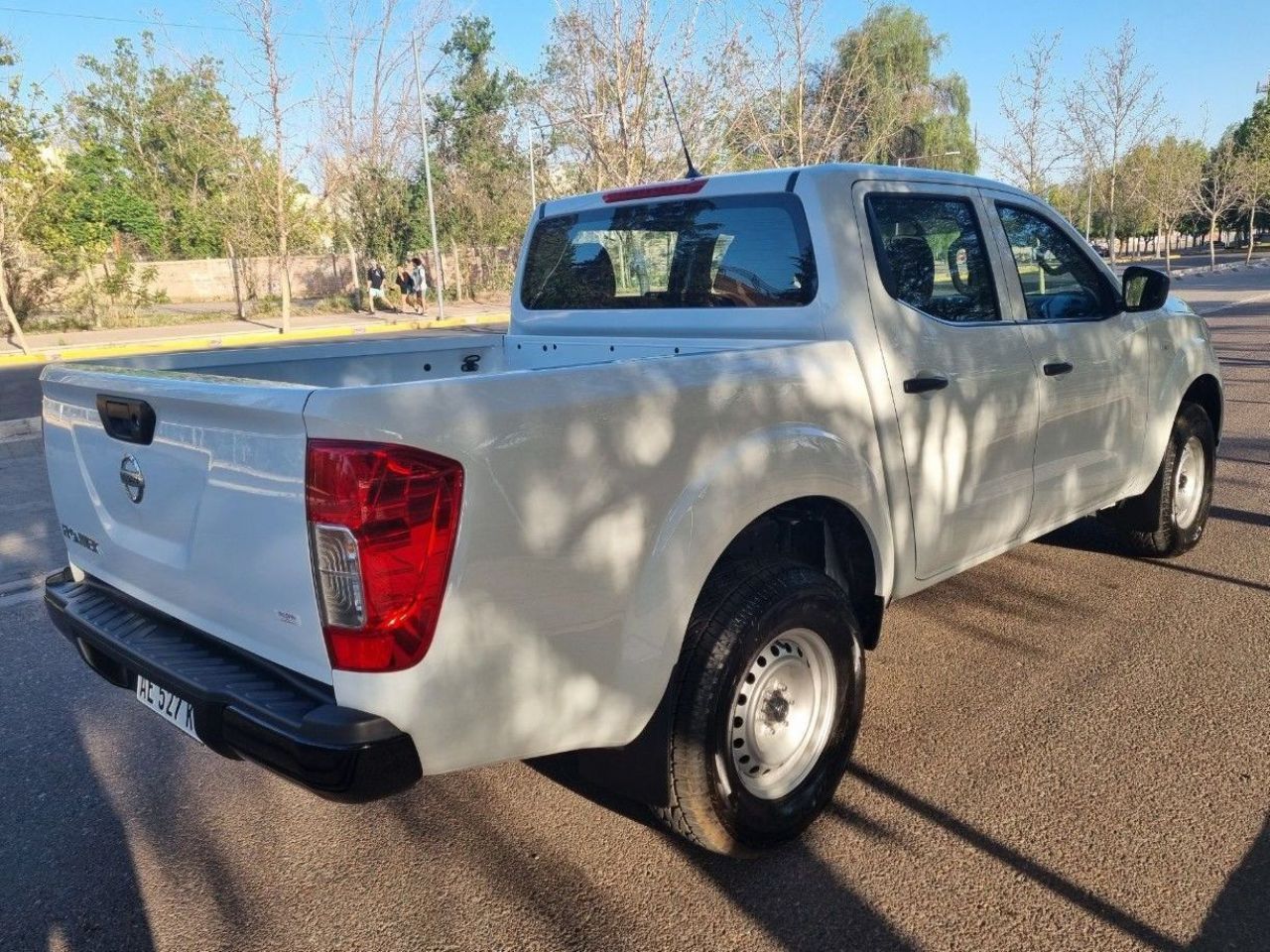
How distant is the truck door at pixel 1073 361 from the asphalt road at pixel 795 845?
0.70 metres

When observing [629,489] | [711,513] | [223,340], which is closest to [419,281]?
[223,340]

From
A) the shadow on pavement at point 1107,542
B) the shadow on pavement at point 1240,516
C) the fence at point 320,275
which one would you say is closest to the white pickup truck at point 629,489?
the shadow on pavement at point 1107,542

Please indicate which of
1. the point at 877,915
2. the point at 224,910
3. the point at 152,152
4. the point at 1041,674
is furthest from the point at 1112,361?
the point at 152,152

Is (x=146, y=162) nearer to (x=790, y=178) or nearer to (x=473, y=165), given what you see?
(x=473, y=165)

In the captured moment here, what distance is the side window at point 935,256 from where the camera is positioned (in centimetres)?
344

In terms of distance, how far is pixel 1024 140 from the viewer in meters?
28.9

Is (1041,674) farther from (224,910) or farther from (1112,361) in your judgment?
(224,910)

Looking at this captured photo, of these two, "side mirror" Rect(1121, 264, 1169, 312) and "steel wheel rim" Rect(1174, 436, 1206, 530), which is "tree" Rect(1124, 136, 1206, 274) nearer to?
"steel wheel rim" Rect(1174, 436, 1206, 530)

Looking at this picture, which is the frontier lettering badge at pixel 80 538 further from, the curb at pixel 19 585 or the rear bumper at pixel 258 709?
the curb at pixel 19 585

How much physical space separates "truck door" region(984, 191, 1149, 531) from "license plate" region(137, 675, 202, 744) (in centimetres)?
316

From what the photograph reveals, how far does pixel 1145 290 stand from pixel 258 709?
159 inches

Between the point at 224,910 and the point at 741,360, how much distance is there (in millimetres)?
2081

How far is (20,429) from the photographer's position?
415 inches

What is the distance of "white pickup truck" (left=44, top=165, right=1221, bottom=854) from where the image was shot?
6.91 ft
